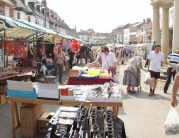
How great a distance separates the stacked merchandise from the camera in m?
3.10

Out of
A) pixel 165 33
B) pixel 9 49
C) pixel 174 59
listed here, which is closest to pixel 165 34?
pixel 165 33

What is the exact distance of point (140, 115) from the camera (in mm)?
6613

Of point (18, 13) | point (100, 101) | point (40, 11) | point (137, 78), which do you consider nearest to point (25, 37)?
point (137, 78)

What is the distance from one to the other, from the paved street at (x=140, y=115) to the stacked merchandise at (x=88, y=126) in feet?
5.52

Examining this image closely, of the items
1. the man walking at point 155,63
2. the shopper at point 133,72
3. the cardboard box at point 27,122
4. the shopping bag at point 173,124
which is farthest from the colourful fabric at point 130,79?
the shopping bag at point 173,124

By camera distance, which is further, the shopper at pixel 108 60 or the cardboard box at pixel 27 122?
the shopper at pixel 108 60

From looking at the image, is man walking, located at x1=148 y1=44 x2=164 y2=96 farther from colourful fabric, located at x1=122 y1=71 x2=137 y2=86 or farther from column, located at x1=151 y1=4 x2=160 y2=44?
column, located at x1=151 y1=4 x2=160 y2=44

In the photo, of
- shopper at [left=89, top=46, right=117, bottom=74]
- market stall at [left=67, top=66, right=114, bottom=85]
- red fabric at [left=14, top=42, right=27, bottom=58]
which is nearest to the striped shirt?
shopper at [left=89, top=46, right=117, bottom=74]

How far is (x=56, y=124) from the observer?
136 inches

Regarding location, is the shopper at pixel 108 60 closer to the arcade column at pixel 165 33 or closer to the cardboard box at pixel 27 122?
the cardboard box at pixel 27 122

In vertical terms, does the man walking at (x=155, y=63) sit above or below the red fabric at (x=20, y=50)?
below

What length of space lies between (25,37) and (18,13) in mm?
20245

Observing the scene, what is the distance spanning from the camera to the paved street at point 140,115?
208 inches

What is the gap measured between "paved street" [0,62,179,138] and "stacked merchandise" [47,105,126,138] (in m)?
1.68
